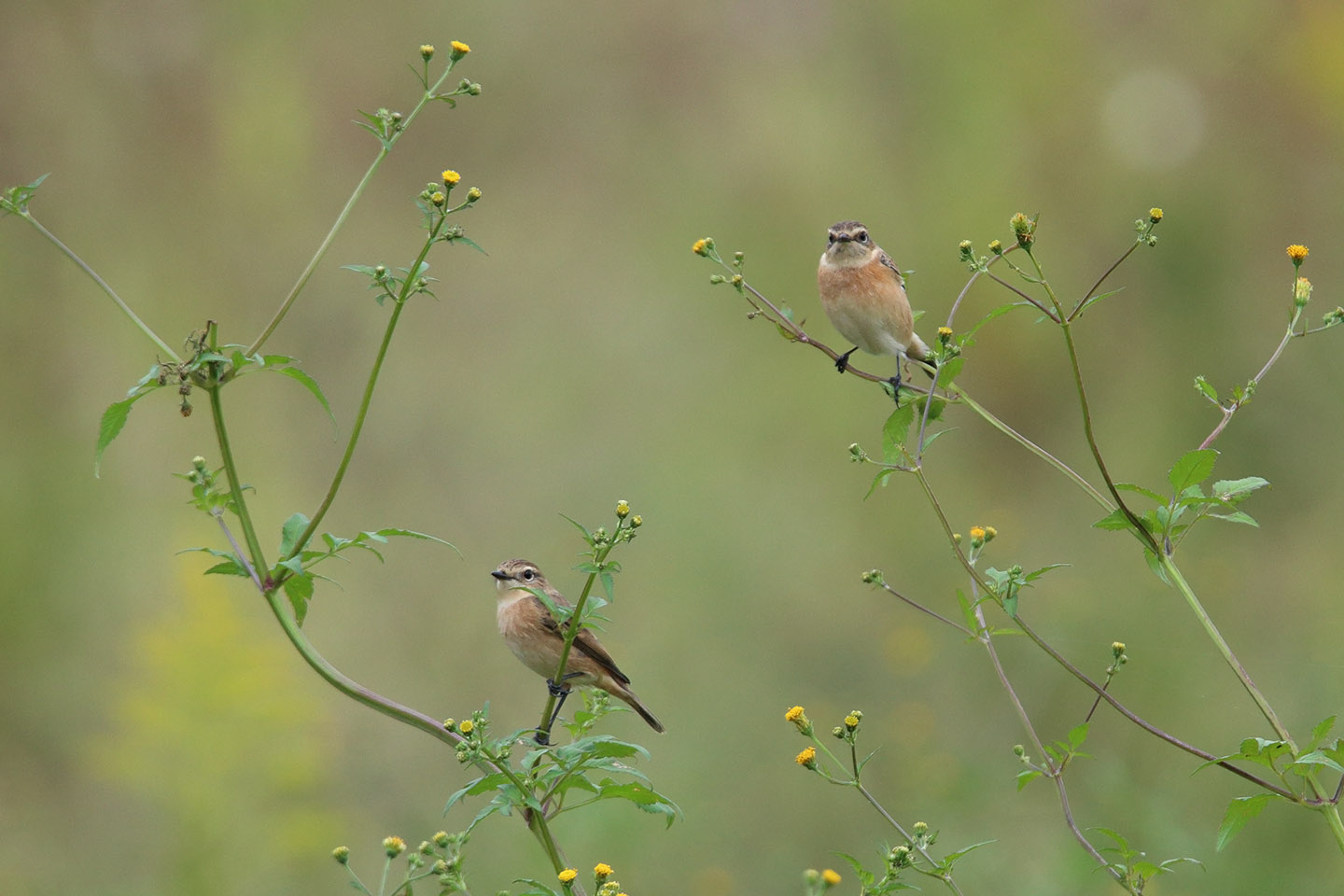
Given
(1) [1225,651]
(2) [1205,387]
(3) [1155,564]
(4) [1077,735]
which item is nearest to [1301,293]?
(2) [1205,387]

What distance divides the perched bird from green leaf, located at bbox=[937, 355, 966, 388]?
169 cm

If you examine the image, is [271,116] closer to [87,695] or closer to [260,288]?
[260,288]

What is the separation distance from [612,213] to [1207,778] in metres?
8.52

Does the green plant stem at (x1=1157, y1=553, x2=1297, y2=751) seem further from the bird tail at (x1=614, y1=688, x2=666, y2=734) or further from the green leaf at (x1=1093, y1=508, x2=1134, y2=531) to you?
the bird tail at (x1=614, y1=688, x2=666, y2=734)

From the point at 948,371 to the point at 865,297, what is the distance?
1.97 meters

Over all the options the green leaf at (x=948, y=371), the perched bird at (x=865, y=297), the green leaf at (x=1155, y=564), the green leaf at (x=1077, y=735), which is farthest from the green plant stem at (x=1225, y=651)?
the perched bird at (x=865, y=297)

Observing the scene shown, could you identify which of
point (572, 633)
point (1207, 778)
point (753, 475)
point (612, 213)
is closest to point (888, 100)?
point (612, 213)

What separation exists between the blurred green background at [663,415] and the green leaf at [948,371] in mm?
2763

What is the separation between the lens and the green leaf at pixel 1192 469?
246 cm

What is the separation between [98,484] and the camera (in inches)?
390

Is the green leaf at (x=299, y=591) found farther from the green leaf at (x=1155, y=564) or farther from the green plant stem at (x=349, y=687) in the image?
the green leaf at (x=1155, y=564)

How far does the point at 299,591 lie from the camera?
2.70 metres

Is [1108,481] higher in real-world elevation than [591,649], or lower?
lower

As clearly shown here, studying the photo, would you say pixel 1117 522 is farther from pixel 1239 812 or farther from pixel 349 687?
pixel 349 687
